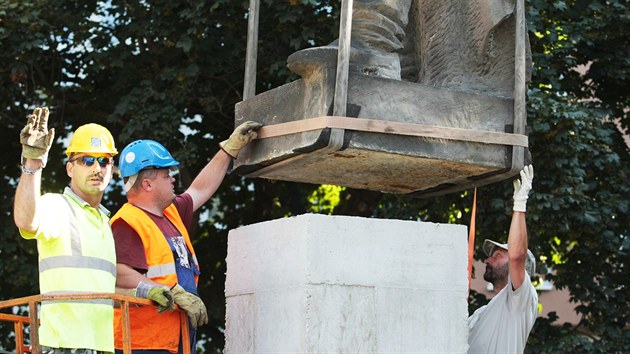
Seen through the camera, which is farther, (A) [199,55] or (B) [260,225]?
(A) [199,55]

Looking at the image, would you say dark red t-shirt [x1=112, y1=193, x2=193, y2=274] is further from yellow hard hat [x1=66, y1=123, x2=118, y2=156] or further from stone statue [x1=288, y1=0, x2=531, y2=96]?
stone statue [x1=288, y1=0, x2=531, y2=96]

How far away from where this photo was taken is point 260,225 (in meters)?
5.34

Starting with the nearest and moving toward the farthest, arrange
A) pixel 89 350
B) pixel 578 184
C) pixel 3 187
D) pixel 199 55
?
pixel 89 350, pixel 578 184, pixel 199 55, pixel 3 187

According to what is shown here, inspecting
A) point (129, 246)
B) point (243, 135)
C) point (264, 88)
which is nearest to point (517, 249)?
point (243, 135)

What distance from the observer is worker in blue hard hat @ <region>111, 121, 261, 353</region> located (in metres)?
5.09

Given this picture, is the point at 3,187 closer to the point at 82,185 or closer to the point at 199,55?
the point at 199,55

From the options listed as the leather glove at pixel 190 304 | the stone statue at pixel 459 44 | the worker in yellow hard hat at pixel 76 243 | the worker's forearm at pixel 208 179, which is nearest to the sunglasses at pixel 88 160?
the worker in yellow hard hat at pixel 76 243

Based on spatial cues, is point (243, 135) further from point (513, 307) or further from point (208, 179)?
point (513, 307)

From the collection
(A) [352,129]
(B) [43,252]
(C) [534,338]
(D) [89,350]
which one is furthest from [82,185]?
(C) [534,338]

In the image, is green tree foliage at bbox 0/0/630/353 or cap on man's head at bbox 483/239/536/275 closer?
cap on man's head at bbox 483/239/536/275

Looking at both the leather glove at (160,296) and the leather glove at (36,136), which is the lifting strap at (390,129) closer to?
the leather glove at (160,296)

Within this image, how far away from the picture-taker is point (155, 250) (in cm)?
536

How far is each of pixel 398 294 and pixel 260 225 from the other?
Result: 27.2 inches

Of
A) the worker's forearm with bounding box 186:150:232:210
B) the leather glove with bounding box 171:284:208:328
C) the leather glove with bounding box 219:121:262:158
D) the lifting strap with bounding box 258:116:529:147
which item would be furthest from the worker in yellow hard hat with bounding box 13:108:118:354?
the worker's forearm with bounding box 186:150:232:210
